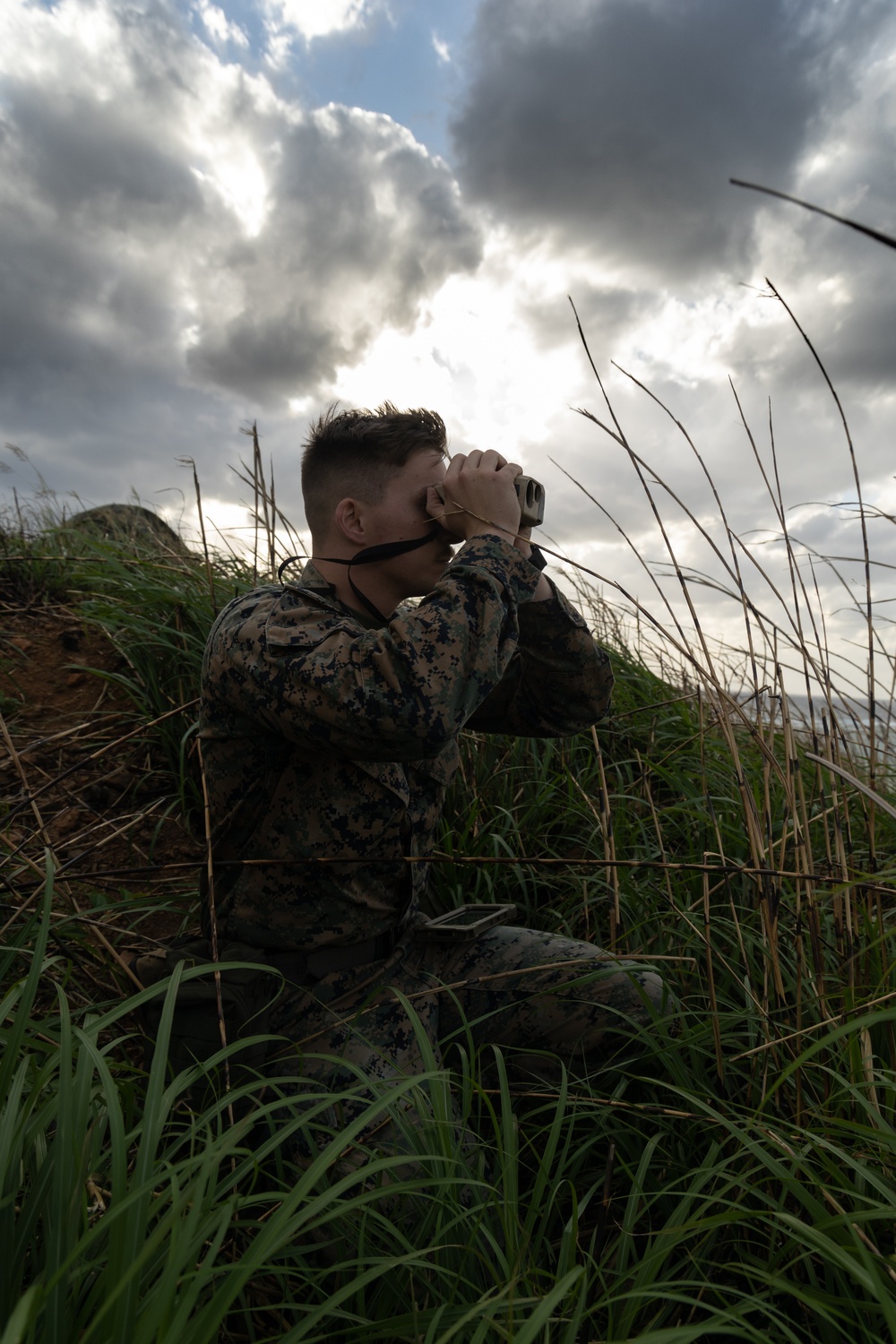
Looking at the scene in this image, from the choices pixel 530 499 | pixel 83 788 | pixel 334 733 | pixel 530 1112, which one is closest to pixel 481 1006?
pixel 530 1112

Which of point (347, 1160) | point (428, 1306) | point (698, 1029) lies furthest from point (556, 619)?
point (428, 1306)

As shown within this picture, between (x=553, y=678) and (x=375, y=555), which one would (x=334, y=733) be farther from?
(x=553, y=678)

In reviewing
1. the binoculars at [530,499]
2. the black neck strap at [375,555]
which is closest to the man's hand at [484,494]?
the binoculars at [530,499]

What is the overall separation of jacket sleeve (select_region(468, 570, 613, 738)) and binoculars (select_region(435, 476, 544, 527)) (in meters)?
0.25

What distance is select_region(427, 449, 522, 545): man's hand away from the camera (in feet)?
6.85

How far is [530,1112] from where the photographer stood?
1.56 meters

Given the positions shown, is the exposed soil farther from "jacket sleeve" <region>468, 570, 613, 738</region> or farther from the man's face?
"jacket sleeve" <region>468, 570, 613, 738</region>

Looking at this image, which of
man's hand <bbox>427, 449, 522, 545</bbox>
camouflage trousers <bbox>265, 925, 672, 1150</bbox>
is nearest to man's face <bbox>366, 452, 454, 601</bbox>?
man's hand <bbox>427, 449, 522, 545</bbox>

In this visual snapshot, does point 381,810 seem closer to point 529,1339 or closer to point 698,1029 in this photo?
point 698,1029

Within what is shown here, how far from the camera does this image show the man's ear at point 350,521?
232 cm

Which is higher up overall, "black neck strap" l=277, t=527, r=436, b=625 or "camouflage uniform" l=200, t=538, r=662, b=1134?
"black neck strap" l=277, t=527, r=436, b=625

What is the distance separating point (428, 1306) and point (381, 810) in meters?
1.02

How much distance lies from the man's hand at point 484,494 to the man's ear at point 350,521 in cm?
28

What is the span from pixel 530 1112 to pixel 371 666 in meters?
0.93
